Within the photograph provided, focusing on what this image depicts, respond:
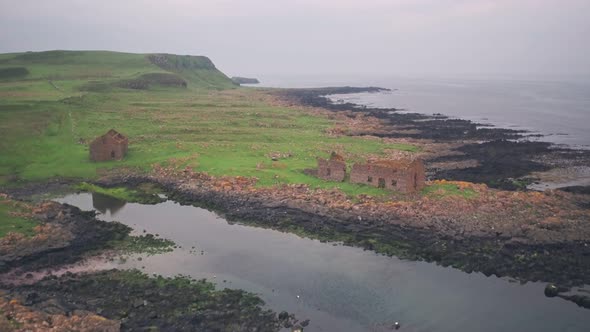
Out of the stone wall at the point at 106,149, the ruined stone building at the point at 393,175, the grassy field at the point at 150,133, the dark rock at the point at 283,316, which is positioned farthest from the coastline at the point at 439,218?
the dark rock at the point at 283,316

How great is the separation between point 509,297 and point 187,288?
20939 millimetres

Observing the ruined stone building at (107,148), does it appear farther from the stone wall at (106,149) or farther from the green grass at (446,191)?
the green grass at (446,191)

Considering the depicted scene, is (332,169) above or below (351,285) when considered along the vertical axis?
above

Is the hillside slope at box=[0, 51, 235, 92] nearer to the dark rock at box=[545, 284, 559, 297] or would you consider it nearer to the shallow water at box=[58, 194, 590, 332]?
the shallow water at box=[58, 194, 590, 332]

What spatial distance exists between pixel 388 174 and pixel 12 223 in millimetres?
33121

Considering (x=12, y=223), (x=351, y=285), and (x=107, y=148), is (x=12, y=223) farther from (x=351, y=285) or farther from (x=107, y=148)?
(x=351, y=285)

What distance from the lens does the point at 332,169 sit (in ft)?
168

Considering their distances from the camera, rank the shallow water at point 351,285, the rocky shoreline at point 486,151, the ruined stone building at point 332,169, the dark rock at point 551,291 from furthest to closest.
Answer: the rocky shoreline at point 486,151 → the ruined stone building at point 332,169 → the dark rock at point 551,291 → the shallow water at point 351,285

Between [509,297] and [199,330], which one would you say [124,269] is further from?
[509,297]

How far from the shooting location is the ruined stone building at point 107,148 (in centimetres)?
6156

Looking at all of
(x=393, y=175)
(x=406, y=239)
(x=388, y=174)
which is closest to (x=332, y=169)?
(x=388, y=174)

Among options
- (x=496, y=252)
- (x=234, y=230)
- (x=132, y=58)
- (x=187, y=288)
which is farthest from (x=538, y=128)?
(x=132, y=58)

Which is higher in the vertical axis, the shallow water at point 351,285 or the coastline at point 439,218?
the coastline at point 439,218

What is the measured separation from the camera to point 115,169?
5962 centimetres
